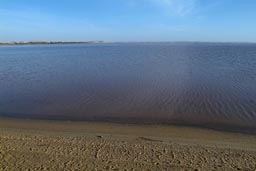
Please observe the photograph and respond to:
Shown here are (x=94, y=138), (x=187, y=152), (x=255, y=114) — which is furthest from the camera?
(x=255, y=114)

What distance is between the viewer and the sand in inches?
211

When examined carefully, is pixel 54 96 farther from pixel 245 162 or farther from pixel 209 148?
pixel 245 162

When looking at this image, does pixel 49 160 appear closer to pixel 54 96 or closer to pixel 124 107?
pixel 124 107

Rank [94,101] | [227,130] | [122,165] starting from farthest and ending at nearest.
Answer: [94,101] → [227,130] → [122,165]

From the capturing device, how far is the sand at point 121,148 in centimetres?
535

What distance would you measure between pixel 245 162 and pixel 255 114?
14.8ft

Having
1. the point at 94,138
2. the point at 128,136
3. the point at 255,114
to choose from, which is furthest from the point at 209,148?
the point at 255,114

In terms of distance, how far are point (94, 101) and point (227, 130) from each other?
6.61m

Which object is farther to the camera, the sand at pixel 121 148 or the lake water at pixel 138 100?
the lake water at pixel 138 100

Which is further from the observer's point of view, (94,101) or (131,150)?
(94,101)

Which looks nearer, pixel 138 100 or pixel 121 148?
pixel 121 148

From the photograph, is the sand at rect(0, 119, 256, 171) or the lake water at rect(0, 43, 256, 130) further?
the lake water at rect(0, 43, 256, 130)

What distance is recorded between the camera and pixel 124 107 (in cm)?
1055

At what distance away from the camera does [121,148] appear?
6293 millimetres
